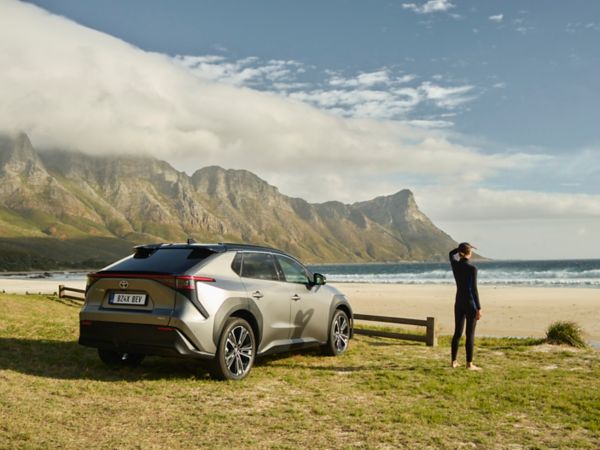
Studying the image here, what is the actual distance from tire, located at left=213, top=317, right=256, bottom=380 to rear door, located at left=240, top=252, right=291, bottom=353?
253 mm

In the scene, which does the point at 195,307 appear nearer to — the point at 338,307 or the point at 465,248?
the point at 338,307

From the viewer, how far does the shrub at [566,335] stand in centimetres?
1300

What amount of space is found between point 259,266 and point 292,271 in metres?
0.88

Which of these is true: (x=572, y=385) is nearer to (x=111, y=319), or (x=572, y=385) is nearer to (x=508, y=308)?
(x=111, y=319)

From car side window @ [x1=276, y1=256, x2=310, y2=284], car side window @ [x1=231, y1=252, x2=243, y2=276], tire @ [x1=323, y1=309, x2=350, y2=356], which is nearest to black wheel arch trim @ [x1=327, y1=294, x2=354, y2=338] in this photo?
tire @ [x1=323, y1=309, x2=350, y2=356]

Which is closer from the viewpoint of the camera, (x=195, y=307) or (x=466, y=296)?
(x=195, y=307)

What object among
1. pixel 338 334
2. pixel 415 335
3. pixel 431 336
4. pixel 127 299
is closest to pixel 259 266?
pixel 127 299

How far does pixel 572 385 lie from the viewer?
8367mm

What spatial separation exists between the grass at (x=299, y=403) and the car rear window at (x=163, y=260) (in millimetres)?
1636

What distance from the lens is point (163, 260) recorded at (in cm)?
808

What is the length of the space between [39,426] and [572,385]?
24.3ft

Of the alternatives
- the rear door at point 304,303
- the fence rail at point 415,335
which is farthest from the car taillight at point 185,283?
the fence rail at point 415,335

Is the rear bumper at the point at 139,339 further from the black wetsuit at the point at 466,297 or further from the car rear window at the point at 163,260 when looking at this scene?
the black wetsuit at the point at 466,297

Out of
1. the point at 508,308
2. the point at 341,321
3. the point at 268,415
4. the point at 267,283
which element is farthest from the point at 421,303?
the point at 268,415
